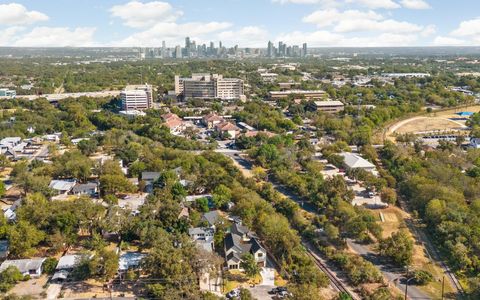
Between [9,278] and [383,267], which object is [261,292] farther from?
[9,278]

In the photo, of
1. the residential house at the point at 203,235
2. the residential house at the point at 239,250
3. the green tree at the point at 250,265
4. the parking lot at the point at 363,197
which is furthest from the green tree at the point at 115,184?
the parking lot at the point at 363,197

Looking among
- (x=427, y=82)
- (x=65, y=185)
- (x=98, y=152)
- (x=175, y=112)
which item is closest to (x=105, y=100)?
(x=175, y=112)

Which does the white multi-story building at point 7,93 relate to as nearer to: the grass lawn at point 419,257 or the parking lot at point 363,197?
the parking lot at point 363,197

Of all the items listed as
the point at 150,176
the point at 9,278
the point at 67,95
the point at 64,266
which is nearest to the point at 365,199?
the point at 150,176

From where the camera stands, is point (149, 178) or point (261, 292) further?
point (149, 178)

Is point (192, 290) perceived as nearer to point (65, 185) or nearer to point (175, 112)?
point (65, 185)

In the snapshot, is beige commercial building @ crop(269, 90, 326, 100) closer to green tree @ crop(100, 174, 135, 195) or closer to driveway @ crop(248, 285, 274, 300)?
green tree @ crop(100, 174, 135, 195)

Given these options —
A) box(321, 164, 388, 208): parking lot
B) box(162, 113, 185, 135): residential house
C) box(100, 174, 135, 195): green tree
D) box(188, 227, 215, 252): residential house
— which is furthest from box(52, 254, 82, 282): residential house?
box(162, 113, 185, 135): residential house
